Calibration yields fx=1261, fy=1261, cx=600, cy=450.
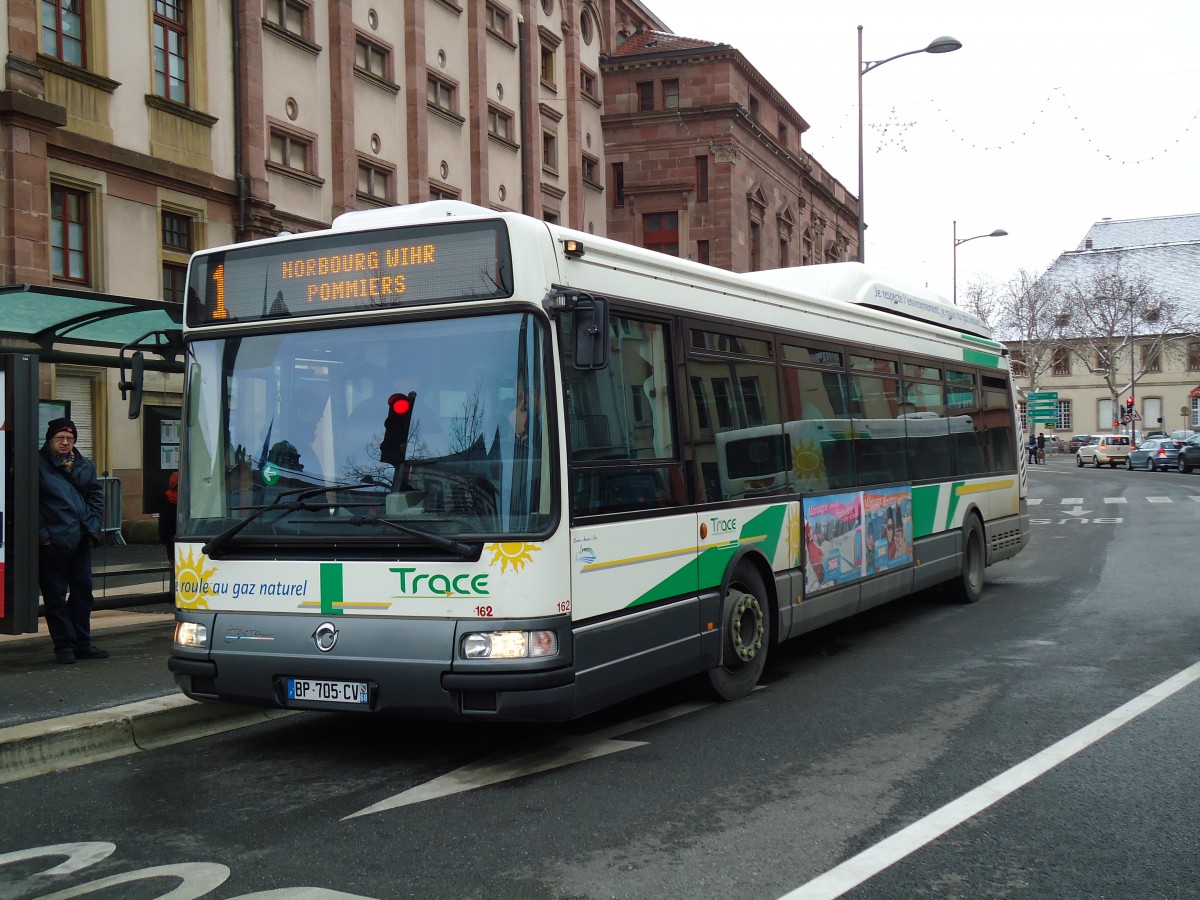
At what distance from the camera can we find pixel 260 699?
6.36m

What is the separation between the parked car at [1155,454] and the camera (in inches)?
2202

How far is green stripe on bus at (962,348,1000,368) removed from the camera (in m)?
13.6

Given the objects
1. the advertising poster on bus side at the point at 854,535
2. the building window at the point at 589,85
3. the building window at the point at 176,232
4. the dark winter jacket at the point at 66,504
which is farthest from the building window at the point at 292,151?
the advertising poster on bus side at the point at 854,535

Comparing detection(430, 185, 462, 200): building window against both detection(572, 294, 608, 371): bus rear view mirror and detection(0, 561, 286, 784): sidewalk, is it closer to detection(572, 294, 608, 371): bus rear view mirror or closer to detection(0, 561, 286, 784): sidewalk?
detection(0, 561, 286, 784): sidewalk

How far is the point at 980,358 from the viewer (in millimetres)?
14086

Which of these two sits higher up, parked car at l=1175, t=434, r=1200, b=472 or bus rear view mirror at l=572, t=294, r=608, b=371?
bus rear view mirror at l=572, t=294, r=608, b=371

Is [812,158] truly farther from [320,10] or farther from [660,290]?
[660,290]

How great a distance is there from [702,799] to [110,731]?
3367 mm

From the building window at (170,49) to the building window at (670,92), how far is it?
999 inches

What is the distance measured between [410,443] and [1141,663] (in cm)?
581

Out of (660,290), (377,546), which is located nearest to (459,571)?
(377,546)

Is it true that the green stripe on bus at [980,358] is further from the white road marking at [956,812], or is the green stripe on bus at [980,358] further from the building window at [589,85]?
the building window at [589,85]

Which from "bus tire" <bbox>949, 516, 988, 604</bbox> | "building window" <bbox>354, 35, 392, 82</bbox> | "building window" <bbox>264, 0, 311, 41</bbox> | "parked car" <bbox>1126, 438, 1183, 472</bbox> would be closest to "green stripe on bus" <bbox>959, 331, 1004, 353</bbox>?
"bus tire" <bbox>949, 516, 988, 604</bbox>

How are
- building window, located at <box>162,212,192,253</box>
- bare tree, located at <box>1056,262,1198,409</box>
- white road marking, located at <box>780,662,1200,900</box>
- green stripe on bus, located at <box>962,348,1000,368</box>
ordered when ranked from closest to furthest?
white road marking, located at <box>780,662,1200,900</box>
green stripe on bus, located at <box>962,348,1000,368</box>
building window, located at <box>162,212,192,253</box>
bare tree, located at <box>1056,262,1198,409</box>
